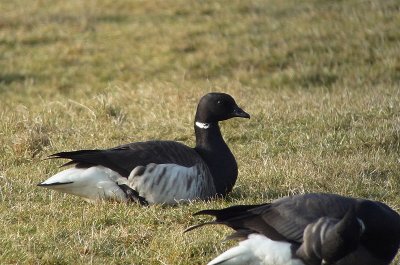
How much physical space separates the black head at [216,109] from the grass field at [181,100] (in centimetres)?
60

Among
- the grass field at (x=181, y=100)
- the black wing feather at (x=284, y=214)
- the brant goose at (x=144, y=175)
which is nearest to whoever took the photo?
the black wing feather at (x=284, y=214)

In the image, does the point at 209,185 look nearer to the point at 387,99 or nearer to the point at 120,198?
the point at 120,198

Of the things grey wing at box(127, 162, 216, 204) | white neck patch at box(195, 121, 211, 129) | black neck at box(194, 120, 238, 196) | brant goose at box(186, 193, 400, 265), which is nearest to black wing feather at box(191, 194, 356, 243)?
brant goose at box(186, 193, 400, 265)

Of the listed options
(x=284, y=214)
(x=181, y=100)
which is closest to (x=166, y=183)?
(x=284, y=214)

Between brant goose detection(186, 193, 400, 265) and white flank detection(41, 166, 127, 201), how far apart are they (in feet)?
6.21

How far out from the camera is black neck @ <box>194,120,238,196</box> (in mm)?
7727

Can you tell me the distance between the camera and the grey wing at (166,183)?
7.50 metres

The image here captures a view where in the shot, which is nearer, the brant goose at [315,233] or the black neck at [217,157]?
the brant goose at [315,233]

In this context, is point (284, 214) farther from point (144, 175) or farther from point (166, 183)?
point (144, 175)

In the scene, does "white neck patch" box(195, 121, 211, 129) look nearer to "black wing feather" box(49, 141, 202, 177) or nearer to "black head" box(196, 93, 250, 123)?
"black head" box(196, 93, 250, 123)

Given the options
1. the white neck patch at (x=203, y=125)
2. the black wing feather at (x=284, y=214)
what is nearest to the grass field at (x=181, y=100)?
the black wing feather at (x=284, y=214)

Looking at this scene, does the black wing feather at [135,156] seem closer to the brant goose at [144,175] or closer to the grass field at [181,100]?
the brant goose at [144,175]

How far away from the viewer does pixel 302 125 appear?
10.2 m

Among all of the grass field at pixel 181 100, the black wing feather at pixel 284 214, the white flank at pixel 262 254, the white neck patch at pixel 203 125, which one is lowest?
the grass field at pixel 181 100
